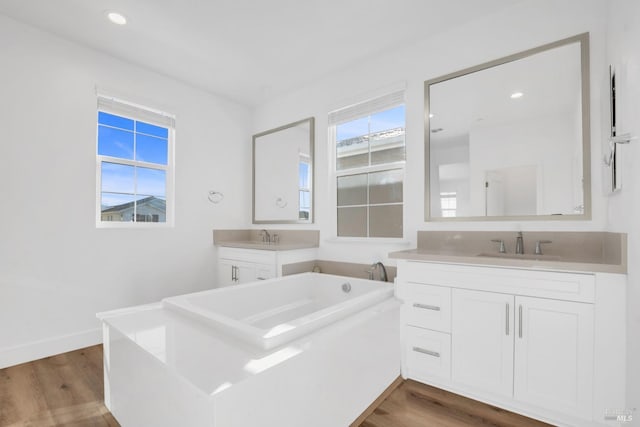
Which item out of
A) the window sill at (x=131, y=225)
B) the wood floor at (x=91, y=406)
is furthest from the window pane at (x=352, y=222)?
the window sill at (x=131, y=225)

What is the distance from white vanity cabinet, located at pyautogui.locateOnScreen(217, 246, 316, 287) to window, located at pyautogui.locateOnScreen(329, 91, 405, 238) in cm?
54

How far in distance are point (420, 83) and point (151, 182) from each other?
110 inches

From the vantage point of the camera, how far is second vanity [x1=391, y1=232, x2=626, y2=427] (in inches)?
59.4

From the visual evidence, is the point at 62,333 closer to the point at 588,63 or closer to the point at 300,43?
the point at 300,43

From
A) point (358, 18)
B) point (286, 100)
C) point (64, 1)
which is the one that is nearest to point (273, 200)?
point (286, 100)

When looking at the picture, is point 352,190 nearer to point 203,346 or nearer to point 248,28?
point 248,28

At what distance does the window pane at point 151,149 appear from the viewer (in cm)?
315

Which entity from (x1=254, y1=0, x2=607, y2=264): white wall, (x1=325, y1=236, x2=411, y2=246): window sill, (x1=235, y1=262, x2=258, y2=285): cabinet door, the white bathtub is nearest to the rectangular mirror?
(x1=254, y1=0, x2=607, y2=264): white wall

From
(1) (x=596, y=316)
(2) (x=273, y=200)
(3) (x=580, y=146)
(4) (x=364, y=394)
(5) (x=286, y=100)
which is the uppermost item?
(5) (x=286, y=100)

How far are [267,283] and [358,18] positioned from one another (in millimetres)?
2204

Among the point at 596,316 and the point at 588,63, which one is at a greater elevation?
the point at 588,63

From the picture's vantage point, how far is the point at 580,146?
76.5 inches

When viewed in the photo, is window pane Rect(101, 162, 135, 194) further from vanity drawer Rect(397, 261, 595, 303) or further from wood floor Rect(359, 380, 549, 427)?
wood floor Rect(359, 380, 549, 427)

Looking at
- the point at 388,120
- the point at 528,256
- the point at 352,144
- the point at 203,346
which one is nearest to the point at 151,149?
the point at 352,144
